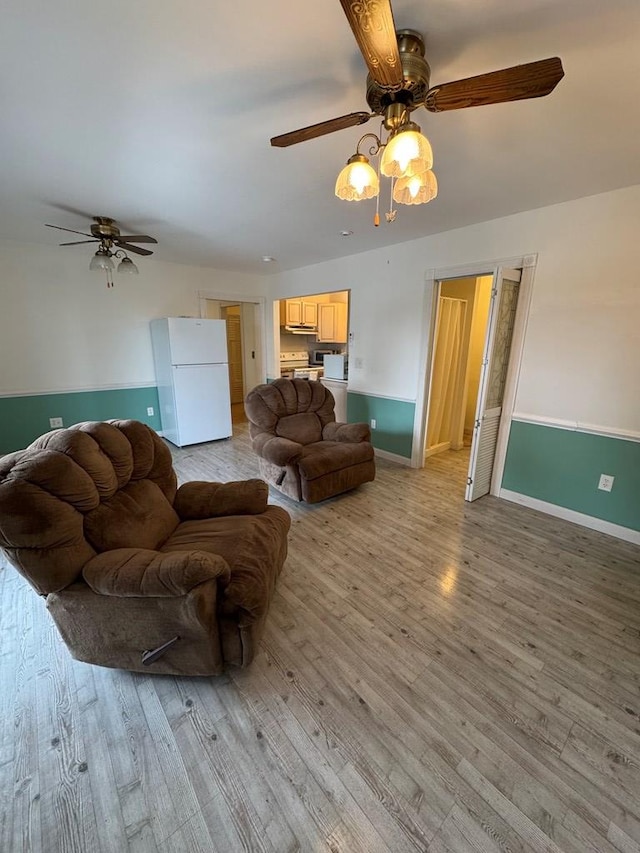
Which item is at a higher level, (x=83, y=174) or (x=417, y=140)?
(x=83, y=174)

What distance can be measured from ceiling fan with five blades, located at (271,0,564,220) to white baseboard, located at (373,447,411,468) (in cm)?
284

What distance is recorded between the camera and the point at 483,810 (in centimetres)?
105

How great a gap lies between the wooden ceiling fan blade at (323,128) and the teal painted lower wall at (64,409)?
12.9 ft

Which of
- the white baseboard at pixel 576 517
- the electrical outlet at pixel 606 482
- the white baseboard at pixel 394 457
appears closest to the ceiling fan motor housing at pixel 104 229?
the white baseboard at pixel 394 457

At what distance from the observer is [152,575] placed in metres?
1.22

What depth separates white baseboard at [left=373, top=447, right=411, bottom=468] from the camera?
3.84 metres

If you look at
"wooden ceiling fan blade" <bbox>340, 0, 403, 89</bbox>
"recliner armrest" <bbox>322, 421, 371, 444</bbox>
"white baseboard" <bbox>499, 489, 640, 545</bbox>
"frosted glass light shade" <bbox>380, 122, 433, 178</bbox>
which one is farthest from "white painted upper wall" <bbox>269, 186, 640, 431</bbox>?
"wooden ceiling fan blade" <bbox>340, 0, 403, 89</bbox>

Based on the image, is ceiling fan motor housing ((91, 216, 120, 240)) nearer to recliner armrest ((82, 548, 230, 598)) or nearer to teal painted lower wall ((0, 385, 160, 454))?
teal painted lower wall ((0, 385, 160, 454))

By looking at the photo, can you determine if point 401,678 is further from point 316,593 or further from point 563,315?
point 563,315

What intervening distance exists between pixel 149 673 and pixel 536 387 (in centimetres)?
317

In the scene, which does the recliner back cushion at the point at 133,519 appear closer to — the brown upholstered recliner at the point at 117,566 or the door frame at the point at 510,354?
the brown upholstered recliner at the point at 117,566

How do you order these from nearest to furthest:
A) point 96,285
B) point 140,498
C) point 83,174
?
point 140,498 → point 83,174 → point 96,285

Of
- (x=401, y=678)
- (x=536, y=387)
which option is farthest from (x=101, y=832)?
(x=536, y=387)

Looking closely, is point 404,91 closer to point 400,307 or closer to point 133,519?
point 133,519
